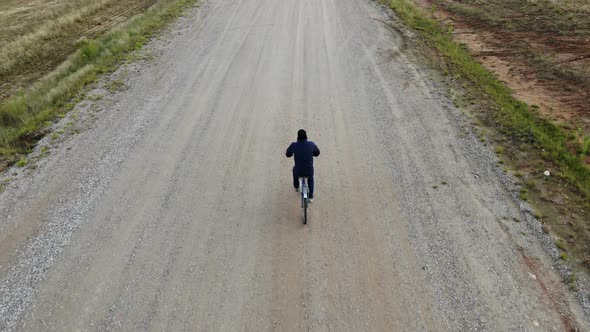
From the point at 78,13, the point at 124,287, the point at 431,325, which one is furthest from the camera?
the point at 78,13

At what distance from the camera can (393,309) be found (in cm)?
673

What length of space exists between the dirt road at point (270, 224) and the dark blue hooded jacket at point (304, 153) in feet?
3.51

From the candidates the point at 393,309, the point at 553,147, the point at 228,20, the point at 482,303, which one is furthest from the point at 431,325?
the point at 228,20

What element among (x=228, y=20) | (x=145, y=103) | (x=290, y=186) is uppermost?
(x=228, y=20)

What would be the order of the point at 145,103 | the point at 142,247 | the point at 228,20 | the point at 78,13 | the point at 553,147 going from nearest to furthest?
the point at 142,247 < the point at 553,147 < the point at 145,103 < the point at 228,20 < the point at 78,13

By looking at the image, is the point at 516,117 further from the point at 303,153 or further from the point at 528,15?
the point at 528,15

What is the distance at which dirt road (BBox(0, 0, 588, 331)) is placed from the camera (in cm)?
675

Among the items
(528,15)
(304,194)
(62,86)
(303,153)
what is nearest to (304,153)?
(303,153)

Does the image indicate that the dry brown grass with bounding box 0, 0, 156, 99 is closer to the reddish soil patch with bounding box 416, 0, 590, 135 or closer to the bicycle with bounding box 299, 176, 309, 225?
the bicycle with bounding box 299, 176, 309, 225

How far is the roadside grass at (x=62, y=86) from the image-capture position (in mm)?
11859

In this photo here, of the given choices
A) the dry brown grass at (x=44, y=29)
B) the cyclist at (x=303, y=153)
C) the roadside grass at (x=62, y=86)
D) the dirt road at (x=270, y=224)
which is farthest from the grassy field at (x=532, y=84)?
the dry brown grass at (x=44, y=29)

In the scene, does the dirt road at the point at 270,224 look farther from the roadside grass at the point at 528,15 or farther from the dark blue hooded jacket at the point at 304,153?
the roadside grass at the point at 528,15

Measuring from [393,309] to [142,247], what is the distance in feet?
16.3

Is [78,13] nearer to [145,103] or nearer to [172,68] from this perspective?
[172,68]
